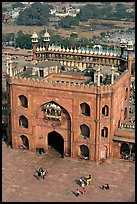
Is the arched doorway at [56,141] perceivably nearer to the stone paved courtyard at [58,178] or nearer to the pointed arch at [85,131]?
the stone paved courtyard at [58,178]

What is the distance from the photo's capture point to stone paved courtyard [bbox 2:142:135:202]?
157 ft

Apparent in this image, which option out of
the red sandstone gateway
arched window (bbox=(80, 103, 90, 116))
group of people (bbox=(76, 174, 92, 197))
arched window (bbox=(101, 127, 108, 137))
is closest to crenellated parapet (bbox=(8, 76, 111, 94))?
the red sandstone gateway

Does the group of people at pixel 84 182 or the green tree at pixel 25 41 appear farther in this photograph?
the green tree at pixel 25 41

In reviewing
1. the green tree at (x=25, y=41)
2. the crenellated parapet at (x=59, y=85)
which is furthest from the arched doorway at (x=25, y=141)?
the green tree at (x=25, y=41)

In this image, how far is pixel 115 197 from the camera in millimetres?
47688

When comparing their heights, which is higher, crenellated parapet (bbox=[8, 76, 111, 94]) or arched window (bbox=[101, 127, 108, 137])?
crenellated parapet (bbox=[8, 76, 111, 94])

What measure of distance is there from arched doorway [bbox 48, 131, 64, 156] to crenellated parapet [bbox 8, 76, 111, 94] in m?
8.10

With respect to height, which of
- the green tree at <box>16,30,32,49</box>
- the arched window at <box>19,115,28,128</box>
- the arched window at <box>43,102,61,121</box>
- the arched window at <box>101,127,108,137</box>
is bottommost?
the arched window at <box>101,127,108,137</box>

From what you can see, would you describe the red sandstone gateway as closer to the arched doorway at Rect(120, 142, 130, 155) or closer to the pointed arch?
the pointed arch

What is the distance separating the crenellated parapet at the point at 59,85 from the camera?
52750 millimetres

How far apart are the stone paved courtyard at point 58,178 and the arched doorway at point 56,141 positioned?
1595mm

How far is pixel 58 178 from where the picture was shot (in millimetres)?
51844

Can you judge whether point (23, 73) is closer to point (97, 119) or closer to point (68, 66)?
point (68, 66)

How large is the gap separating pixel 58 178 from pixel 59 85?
1213cm
